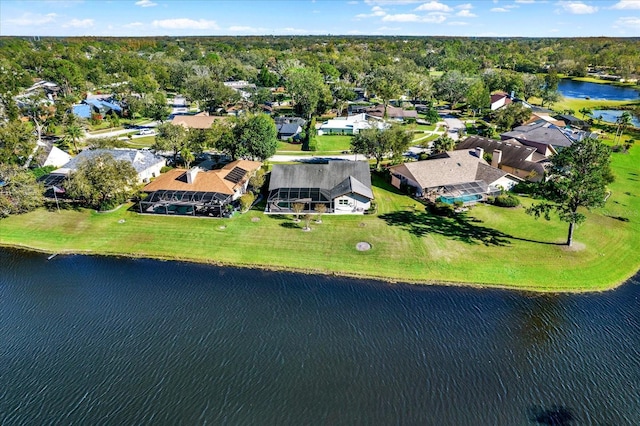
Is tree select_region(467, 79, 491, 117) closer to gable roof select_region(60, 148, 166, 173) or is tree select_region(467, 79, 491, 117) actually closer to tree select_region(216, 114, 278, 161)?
tree select_region(216, 114, 278, 161)

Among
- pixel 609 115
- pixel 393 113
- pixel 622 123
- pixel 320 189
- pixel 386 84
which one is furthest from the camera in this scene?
pixel 609 115

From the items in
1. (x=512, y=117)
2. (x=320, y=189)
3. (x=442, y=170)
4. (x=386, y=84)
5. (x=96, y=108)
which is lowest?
(x=320, y=189)

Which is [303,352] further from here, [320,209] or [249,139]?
[249,139]

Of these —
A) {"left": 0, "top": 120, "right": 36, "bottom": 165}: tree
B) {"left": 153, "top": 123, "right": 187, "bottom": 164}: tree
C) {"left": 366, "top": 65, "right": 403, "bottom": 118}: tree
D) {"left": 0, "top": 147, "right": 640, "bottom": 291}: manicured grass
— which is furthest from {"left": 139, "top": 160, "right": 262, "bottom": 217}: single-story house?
{"left": 366, "top": 65, "right": 403, "bottom": 118}: tree

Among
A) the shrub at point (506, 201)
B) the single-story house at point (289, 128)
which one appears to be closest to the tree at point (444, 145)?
the shrub at point (506, 201)

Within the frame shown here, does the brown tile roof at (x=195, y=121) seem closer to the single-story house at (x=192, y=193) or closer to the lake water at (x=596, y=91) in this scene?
the single-story house at (x=192, y=193)

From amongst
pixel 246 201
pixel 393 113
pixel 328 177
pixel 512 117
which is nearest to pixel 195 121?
pixel 246 201
